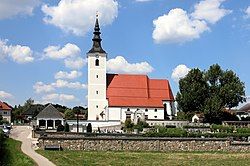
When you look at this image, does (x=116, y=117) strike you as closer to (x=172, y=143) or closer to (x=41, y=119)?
(x=41, y=119)

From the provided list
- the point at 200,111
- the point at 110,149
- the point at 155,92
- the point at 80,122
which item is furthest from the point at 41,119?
the point at 110,149

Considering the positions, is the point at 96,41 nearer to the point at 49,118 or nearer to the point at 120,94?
the point at 120,94

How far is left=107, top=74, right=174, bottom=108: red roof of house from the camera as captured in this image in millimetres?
83125

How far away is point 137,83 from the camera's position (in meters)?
86.2

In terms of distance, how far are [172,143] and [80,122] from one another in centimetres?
4192

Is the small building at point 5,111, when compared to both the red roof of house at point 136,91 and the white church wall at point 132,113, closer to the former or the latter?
the red roof of house at point 136,91

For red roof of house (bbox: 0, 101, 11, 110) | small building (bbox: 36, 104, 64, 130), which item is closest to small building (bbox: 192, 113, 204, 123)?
small building (bbox: 36, 104, 64, 130)

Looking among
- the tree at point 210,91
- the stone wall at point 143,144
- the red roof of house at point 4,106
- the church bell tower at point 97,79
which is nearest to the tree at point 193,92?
the tree at point 210,91

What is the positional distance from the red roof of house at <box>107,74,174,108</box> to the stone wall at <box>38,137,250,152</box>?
4491cm

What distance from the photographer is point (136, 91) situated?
84.9 metres

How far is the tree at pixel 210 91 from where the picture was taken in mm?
76750

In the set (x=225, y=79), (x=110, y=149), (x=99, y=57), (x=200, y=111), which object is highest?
(x=99, y=57)

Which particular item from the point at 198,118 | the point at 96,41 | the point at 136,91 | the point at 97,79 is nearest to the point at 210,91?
the point at 198,118

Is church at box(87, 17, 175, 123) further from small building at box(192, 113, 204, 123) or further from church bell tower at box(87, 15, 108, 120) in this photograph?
small building at box(192, 113, 204, 123)
